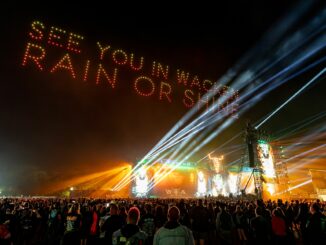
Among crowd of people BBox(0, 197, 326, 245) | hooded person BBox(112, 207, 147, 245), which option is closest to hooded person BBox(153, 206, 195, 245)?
crowd of people BBox(0, 197, 326, 245)

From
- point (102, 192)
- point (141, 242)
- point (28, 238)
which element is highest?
point (102, 192)

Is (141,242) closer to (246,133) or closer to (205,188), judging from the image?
(246,133)

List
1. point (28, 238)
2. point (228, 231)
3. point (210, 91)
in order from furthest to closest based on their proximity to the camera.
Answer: point (210, 91) → point (28, 238) → point (228, 231)

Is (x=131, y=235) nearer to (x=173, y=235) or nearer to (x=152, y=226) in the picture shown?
(x=173, y=235)

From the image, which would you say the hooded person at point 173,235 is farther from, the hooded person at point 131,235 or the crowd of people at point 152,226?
the hooded person at point 131,235

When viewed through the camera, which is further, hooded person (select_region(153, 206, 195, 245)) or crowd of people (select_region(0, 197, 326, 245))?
crowd of people (select_region(0, 197, 326, 245))

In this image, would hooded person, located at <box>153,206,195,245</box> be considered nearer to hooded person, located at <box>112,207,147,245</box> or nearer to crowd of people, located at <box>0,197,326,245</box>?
crowd of people, located at <box>0,197,326,245</box>

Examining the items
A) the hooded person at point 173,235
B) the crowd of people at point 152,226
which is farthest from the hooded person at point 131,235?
the hooded person at point 173,235

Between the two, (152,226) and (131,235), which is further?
(152,226)

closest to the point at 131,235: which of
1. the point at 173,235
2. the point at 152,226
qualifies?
the point at 173,235

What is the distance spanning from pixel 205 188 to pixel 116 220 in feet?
203

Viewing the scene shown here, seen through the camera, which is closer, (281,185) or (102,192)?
(281,185)

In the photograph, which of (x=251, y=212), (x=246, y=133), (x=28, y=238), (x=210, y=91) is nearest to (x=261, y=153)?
(x=246, y=133)

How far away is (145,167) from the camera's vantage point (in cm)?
5647
